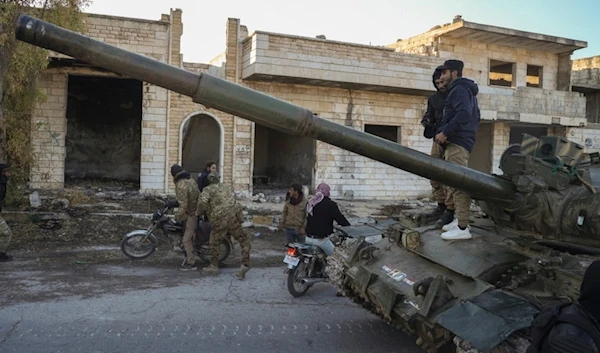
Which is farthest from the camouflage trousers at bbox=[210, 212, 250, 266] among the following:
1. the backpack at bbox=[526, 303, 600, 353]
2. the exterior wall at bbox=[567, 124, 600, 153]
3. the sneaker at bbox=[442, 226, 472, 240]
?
the exterior wall at bbox=[567, 124, 600, 153]

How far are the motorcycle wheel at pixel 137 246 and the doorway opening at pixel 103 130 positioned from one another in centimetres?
1227

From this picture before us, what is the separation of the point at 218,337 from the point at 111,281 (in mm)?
2744

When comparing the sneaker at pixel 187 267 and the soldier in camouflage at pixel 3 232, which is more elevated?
the soldier in camouflage at pixel 3 232

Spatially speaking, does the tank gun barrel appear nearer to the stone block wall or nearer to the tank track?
the tank track

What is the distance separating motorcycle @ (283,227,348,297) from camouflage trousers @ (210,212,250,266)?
1.10 metres

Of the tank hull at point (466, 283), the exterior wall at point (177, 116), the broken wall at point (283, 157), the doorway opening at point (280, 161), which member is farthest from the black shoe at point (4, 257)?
the broken wall at point (283, 157)

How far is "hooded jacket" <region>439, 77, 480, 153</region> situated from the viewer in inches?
185

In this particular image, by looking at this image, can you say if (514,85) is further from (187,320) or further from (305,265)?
(187,320)

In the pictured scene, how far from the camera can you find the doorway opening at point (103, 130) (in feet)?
66.5

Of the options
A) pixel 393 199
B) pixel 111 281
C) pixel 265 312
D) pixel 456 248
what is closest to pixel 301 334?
pixel 265 312

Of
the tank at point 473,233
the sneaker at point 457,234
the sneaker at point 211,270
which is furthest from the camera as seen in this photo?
the sneaker at point 211,270

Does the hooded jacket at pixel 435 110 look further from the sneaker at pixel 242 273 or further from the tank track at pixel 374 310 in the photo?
the sneaker at pixel 242 273

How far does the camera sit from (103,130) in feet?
68.6

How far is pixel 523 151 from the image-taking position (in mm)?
4789
